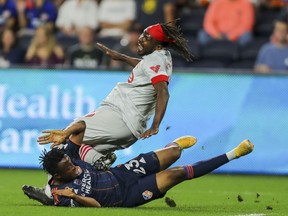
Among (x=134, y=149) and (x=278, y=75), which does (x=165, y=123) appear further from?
(x=278, y=75)

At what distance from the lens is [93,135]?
32.3 feet

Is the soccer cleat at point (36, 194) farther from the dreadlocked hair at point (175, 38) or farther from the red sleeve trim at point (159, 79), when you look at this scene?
the dreadlocked hair at point (175, 38)

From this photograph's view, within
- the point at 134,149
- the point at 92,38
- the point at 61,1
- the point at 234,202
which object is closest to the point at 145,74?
the point at 234,202

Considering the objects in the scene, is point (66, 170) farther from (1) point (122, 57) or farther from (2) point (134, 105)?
(1) point (122, 57)

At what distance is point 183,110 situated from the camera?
14.5 m

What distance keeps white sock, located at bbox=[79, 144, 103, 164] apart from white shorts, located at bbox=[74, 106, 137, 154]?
0.06 metres

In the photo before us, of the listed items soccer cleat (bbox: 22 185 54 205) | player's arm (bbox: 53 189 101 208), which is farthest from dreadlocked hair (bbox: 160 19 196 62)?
soccer cleat (bbox: 22 185 54 205)

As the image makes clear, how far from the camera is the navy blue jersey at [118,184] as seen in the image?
29.8 ft

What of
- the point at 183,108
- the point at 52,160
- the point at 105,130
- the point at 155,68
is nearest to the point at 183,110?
the point at 183,108

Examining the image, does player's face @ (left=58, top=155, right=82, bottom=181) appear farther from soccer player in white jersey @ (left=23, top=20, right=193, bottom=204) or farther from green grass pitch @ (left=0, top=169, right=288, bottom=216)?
soccer player in white jersey @ (left=23, top=20, right=193, bottom=204)

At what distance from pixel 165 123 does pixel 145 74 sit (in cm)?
466

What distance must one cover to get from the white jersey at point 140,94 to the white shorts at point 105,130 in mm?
72

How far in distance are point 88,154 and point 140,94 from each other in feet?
2.73

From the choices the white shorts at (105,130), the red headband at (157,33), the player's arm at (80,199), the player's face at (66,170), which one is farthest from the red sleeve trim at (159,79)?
the player's arm at (80,199)
